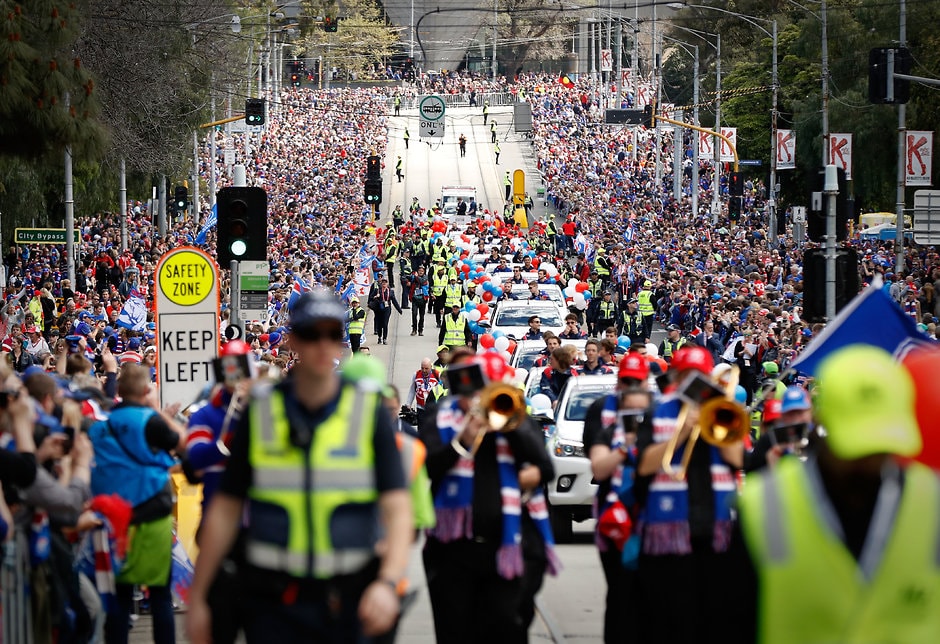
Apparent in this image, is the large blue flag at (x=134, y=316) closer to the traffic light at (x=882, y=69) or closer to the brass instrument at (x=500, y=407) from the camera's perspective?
the traffic light at (x=882, y=69)

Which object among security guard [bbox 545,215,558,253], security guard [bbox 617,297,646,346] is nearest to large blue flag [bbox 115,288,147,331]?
security guard [bbox 617,297,646,346]

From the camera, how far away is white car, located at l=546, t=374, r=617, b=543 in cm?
1584

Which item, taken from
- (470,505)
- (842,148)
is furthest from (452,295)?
(470,505)

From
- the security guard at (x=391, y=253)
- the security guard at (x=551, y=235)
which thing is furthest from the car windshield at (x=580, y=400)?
the security guard at (x=551, y=235)

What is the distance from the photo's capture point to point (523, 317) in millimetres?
30812

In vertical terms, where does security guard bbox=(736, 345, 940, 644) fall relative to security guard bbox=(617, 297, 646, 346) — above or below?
above

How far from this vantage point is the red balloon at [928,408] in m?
4.63

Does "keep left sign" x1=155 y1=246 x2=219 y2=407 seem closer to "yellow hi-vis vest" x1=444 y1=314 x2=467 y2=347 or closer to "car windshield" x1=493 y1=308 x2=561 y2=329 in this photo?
"car windshield" x1=493 y1=308 x2=561 y2=329

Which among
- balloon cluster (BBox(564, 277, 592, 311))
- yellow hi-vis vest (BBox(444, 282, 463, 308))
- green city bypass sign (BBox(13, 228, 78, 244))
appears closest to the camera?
green city bypass sign (BBox(13, 228, 78, 244))

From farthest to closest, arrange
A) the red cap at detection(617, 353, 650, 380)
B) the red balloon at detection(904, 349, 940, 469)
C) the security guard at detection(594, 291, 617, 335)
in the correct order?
the security guard at detection(594, 291, 617, 335)
the red cap at detection(617, 353, 650, 380)
the red balloon at detection(904, 349, 940, 469)

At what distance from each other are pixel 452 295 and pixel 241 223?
19.7m

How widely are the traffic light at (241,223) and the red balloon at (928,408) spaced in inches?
549

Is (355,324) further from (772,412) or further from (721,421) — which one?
(721,421)

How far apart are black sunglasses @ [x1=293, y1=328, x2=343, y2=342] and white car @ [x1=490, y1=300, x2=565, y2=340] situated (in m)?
24.5
